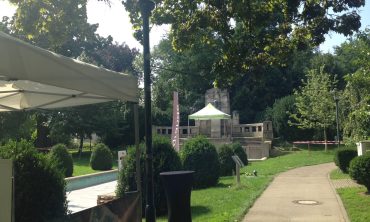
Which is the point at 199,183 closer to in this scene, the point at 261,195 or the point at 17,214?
the point at 261,195

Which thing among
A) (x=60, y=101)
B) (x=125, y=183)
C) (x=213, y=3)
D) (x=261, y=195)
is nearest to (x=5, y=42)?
(x=60, y=101)

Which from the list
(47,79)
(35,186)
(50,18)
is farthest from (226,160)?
(47,79)

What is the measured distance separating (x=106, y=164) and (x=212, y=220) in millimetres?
18150

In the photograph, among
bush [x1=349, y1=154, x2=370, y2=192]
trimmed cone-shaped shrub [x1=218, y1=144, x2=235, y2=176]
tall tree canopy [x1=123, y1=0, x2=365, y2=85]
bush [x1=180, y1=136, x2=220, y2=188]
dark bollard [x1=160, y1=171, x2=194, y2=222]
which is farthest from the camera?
trimmed cone-shaped shrub [x1=218, y1=144, x2=235, y2=176]

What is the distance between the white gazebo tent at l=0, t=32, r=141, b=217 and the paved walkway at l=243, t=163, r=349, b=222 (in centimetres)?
496

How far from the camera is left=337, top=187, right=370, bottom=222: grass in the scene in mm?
9375

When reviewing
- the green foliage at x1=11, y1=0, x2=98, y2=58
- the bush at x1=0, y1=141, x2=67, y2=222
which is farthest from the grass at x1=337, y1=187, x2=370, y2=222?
the green foliage at x1=11, y1=0, x2=98, y2=58

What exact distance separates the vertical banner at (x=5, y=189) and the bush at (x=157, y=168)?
6012 mm

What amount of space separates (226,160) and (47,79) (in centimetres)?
1687

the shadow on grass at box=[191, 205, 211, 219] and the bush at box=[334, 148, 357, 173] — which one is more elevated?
the bush at box=[334, 148, 357, 173]

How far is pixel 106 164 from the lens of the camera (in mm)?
26844

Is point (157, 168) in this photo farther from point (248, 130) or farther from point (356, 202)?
point (248, 130)

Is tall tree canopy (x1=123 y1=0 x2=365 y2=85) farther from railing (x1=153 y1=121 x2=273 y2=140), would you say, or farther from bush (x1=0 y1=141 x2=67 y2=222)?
railing (x1=153 y1=121 x2=273 y2=140)

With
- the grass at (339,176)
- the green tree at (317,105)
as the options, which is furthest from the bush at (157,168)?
the green tree at (317,105)
